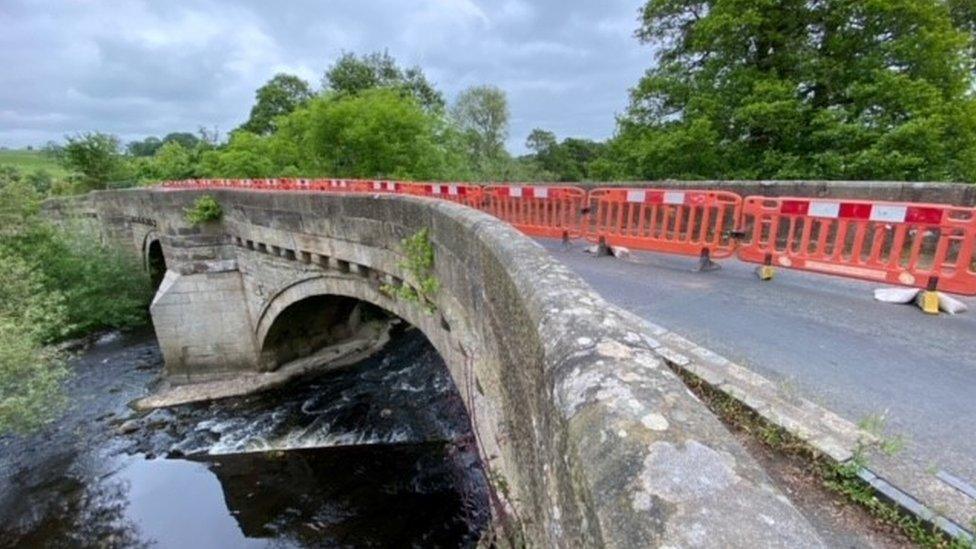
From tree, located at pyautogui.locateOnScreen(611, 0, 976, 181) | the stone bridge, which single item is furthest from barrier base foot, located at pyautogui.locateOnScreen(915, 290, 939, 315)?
tree, located at pyautogui.locateOnScreen(611, 0, 976, 181)

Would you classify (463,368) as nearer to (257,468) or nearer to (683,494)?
(683,494)

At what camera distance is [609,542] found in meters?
0.76

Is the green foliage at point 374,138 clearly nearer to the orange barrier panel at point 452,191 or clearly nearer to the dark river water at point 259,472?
the orange barrier panel at point 452,191

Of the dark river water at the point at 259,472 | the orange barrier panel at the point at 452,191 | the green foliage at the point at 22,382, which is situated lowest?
the dark river water at the point at 259,472

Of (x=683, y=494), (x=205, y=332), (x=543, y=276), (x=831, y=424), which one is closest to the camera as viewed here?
(x=683, y=494)

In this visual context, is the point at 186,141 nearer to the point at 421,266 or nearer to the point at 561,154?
the point at 561,154

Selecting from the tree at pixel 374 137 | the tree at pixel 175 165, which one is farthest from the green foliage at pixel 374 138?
the tree at pixel 175 165

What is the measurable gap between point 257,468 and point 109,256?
1181 centimetres

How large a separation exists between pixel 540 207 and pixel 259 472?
6618mm

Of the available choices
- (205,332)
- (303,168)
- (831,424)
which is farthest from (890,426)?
(303,168)

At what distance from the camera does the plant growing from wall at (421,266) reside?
442 cm

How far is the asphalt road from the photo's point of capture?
228cm

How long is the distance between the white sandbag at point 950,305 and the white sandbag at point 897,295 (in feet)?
0.57

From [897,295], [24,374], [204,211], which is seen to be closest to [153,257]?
[204,211]
